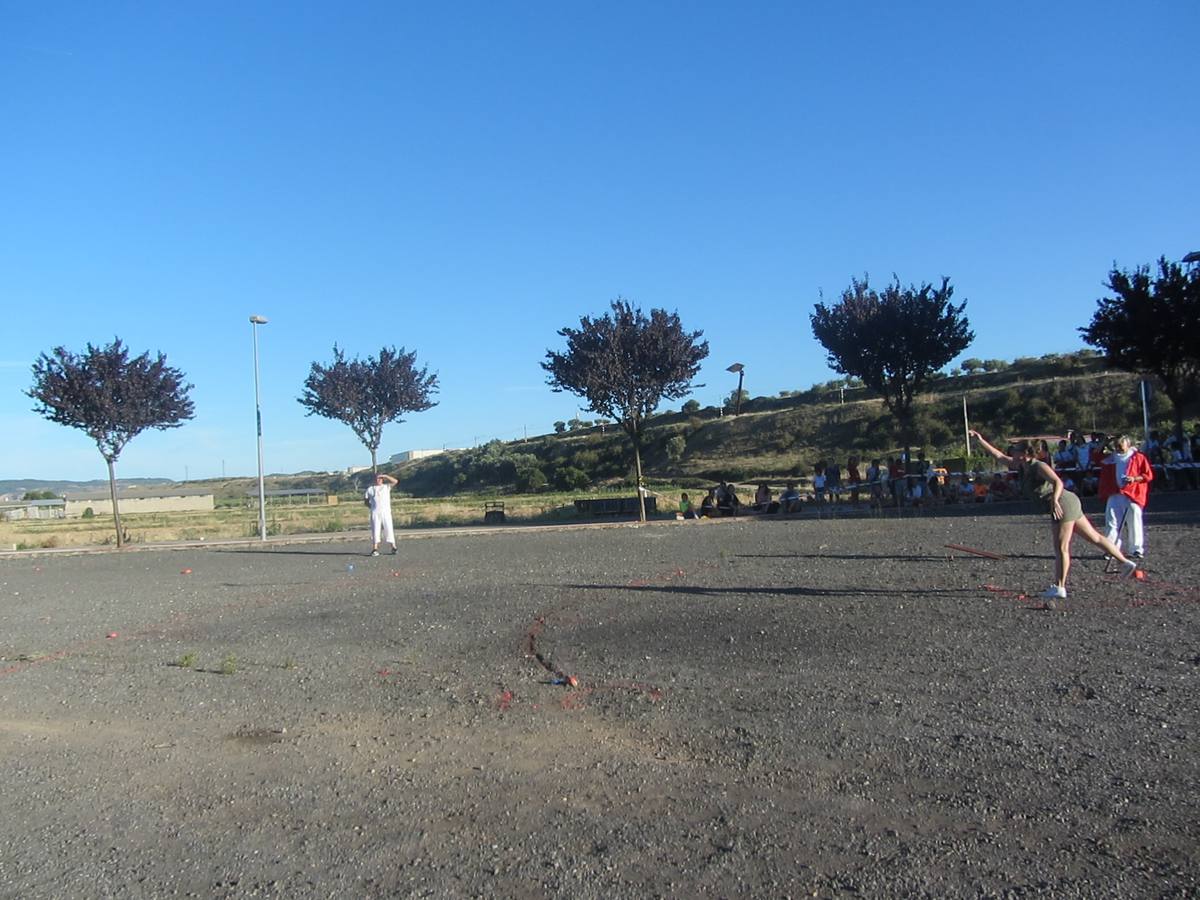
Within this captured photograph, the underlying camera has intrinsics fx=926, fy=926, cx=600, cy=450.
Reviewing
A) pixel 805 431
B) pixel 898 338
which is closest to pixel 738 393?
pixel 805 431

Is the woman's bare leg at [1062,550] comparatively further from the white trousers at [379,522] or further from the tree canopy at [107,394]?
the tree canopy at [107,394]

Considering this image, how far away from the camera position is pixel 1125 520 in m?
11.3

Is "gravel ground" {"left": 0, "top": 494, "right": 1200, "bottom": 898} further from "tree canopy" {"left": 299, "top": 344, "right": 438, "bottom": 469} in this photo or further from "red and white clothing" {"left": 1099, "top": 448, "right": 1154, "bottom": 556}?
"tree canopy" {"left": 299, "top": 344, "right": 438, "bottom": 469}

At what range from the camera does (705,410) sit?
8531 centimetres

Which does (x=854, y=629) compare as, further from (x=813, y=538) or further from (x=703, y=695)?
(x=813, y=538)

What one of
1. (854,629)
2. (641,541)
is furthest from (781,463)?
(854,629)

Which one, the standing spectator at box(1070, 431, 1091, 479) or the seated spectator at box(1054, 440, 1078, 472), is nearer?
the standing spectator at box(1070, 431, 1091, 479)

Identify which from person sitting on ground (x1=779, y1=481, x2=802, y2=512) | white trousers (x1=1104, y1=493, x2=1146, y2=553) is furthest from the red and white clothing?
person sitting on ground (x1=779, y1=481, x2=802, y2=512)

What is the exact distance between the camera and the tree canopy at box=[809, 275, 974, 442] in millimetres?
28938

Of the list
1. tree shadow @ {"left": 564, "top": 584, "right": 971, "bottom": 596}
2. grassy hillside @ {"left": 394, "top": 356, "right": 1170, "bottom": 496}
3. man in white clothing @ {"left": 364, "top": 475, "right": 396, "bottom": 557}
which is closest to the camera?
tree shadow @ {"left": 564, "top": 584, "right": 971, "bottom": 596}

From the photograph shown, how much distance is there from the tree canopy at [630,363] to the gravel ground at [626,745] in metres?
15.2

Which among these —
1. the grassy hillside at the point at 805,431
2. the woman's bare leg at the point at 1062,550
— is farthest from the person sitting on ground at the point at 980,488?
the grassy hillside at the point at 805,431

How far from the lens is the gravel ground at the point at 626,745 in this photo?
Answer: 12.3ft

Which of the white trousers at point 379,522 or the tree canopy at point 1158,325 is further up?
the tree canopy at point 1158,325
